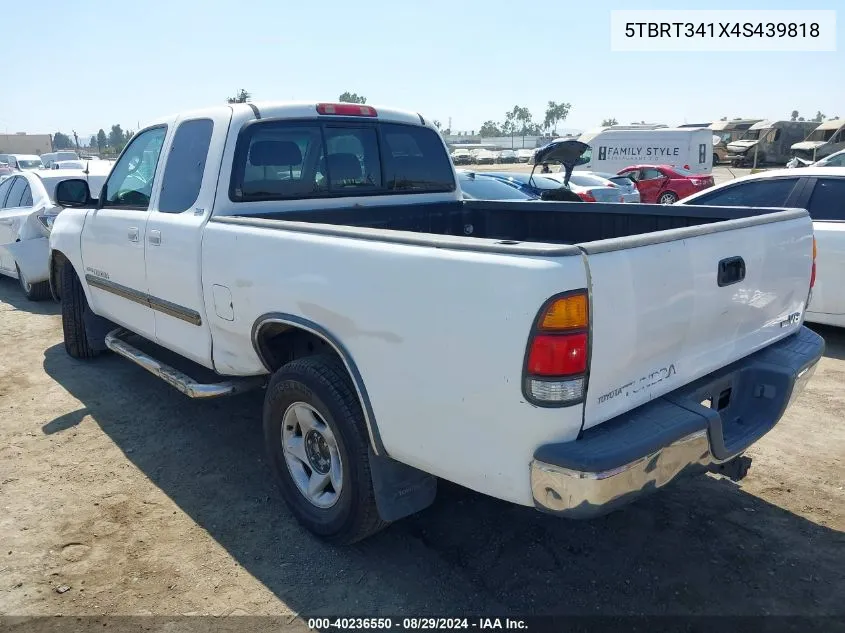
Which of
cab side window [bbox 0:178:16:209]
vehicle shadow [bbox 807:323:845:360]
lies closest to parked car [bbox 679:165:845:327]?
vehicle shadow [bbox 807:323:845:360]

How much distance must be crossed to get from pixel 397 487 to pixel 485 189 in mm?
7529

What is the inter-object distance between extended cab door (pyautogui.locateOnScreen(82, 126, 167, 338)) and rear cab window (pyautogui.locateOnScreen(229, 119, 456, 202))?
2.91 feet

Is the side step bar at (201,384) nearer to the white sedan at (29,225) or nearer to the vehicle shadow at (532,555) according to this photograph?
the vehicle shadow at (532,555)

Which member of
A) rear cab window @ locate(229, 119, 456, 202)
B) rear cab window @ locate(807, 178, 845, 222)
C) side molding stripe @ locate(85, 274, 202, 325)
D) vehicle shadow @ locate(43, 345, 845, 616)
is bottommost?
vehicle shadow @ locate(43, 345, 845, 616)

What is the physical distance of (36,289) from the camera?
8.55 m

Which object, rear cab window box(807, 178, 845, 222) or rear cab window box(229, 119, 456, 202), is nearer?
rear cab window box(229, 119, 456, 202)

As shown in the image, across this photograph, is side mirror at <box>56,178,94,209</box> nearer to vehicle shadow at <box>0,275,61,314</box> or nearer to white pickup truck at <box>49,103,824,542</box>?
white pickup truck at <box>49,103,824,542</box>

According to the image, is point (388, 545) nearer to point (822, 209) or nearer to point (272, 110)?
point (272, 110)

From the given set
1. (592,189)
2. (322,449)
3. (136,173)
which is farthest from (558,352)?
(592,189)

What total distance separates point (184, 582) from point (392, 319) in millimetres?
1642

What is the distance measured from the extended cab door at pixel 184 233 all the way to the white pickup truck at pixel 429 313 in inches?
0.8

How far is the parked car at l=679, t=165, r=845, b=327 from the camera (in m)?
5.96

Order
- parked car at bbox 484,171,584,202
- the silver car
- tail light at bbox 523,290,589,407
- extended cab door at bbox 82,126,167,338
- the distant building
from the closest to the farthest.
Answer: tail light at bbox 523,290,589,407, extended cab door at bbox 82,126,167,338, parked car at bbox 484,171,584,202, the silver car, the distant building

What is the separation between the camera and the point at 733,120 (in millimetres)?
50625
